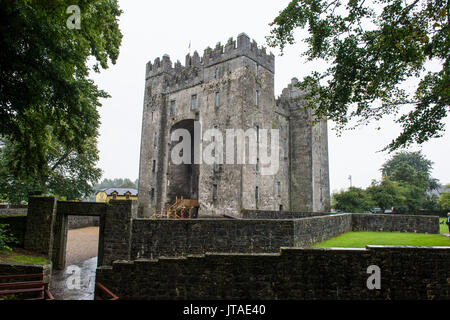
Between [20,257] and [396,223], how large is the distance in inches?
688

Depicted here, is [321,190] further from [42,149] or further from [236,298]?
[42,149]

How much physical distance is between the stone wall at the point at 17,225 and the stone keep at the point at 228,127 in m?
13.3

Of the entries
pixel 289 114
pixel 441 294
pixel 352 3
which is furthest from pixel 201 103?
pixel 441 294

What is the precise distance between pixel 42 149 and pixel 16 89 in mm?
3230

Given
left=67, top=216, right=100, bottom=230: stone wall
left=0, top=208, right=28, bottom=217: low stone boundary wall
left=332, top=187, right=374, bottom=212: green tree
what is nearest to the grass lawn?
left=0, top=208, right=28, bottom=217: low stone boundary wall

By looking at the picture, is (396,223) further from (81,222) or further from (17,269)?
(81,222)

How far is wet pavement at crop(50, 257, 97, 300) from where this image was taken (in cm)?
959

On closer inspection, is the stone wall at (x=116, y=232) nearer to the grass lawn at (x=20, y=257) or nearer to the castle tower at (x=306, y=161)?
the grass lawn at (x=20, y=257)

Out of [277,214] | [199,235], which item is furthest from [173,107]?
[199,235]

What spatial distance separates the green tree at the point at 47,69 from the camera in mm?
7938

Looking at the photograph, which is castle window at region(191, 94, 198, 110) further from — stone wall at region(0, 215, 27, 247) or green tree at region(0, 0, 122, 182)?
stone wall at region(0, 215, 27, 247)

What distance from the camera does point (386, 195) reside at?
32156mm

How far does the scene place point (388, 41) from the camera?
29.4ft

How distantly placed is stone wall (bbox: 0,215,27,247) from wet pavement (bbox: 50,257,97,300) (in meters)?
2.01
